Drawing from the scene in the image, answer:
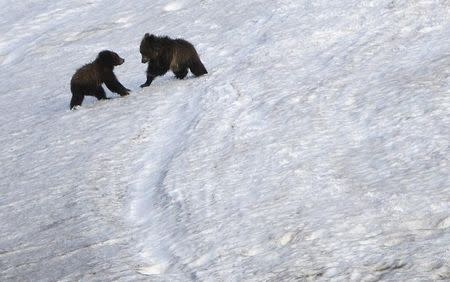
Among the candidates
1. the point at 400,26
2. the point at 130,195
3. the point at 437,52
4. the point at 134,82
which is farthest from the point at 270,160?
the point at 134,82

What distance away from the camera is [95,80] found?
15867mm

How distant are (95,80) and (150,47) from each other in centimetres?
134

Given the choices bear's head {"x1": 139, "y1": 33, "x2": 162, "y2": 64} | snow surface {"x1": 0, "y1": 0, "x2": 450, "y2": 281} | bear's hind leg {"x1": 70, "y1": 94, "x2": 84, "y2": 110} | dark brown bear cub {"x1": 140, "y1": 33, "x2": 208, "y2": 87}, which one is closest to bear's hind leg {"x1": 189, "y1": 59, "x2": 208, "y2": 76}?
dark brown bear cub {"x1": 140, "y1": 33, "x2": 208, "y2": 87}

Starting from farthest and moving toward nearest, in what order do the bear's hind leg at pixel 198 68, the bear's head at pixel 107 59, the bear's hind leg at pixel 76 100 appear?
1. the bear's head at pixel 107 59
2. the bear's hind leg at pixel 198 68
3. the bear's hind leg at pixel 76 100

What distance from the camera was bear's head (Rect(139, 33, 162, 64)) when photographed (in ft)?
53.0

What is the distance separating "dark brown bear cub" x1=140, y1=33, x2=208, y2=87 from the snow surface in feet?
1.25

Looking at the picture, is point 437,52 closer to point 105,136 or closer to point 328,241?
point 105,136

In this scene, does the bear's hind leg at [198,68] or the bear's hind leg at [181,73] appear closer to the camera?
the bear's hind leg at [198,68]

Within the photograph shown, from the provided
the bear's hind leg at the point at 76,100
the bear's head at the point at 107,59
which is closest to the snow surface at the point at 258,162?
the bear's hind leg at the point at 76,100

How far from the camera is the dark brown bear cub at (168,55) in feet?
52.5

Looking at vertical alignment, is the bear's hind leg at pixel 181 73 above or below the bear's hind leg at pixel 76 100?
below

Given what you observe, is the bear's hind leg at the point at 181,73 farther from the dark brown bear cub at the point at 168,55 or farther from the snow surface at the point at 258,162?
the snow surface at the point at 258,162

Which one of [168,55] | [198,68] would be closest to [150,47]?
[168,55]

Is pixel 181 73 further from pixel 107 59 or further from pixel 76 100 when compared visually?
pixel 76 100
